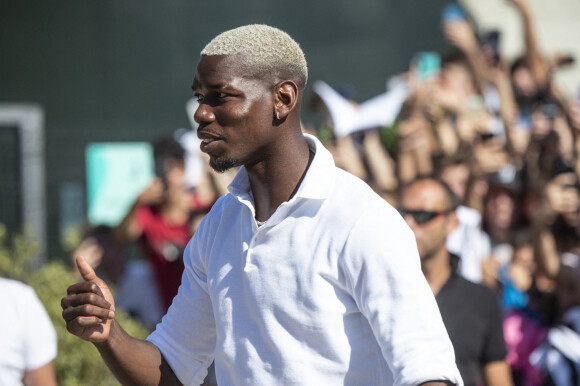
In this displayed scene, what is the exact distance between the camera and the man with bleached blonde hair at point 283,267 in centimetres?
212

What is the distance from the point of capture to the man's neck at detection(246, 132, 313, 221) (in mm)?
2408

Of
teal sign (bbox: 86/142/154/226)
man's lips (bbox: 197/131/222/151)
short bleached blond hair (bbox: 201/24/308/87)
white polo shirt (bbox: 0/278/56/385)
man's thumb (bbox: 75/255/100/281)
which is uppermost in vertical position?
short bleached blond hair (bbox: 201/24/308/87)

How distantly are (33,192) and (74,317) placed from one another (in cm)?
620

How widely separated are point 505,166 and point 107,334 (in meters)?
4.69

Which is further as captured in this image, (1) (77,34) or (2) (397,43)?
(2) (397,43)

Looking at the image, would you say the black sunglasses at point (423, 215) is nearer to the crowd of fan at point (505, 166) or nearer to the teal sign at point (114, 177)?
the crowd of fan at point (505, 166)

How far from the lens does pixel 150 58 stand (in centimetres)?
1105

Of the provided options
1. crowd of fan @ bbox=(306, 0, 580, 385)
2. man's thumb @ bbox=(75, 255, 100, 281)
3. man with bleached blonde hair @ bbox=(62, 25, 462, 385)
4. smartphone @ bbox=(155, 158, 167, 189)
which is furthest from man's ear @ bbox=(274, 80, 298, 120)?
smartphone @ bbox=(155, 158, 167, 189)

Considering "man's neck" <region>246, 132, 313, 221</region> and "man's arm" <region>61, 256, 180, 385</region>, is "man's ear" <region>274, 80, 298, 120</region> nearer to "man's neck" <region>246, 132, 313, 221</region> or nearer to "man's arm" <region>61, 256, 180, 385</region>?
"man's neck" <region>246, 132, 313, 221</region>

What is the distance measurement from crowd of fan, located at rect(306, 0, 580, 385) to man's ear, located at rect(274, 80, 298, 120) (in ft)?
9.34

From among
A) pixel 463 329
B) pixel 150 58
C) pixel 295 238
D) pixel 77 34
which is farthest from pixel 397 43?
pixel 295 238

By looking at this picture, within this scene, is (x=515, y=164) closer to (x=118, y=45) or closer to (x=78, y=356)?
(x=78, y=356)

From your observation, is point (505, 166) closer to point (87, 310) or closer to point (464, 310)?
point (464, 310)

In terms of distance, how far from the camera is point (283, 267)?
2.27 meters
